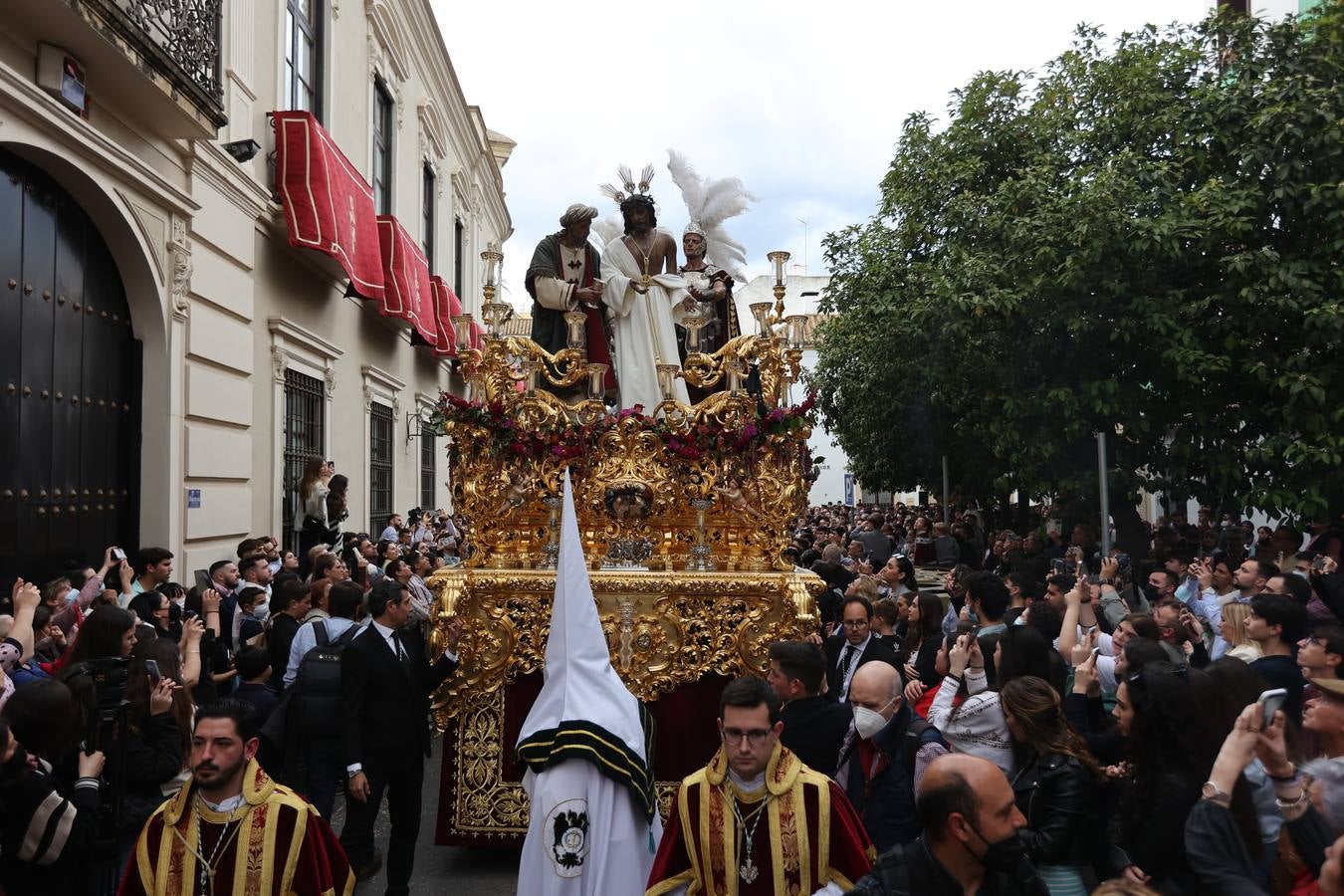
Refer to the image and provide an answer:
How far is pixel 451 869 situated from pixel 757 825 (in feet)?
11.4

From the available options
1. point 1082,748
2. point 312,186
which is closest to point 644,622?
point 1082,748

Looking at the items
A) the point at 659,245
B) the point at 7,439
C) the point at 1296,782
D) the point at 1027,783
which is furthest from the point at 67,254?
the point at 1296,782

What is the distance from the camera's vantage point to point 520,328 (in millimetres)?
14641

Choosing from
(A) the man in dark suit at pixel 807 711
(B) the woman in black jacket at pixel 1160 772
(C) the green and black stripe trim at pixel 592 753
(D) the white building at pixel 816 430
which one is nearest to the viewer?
(B) the woman in black jacket at pixel 1160 772

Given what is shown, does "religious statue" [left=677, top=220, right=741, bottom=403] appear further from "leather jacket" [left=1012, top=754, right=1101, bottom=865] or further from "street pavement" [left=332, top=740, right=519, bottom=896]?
"leather jacket" [left=1012, top=754, right=1101, bottom=865]

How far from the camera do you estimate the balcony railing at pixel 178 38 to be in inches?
316

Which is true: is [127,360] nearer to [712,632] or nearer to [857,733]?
[712,632]

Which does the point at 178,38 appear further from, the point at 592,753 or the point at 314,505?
the point at 592,753

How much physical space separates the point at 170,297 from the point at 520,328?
5.40 m

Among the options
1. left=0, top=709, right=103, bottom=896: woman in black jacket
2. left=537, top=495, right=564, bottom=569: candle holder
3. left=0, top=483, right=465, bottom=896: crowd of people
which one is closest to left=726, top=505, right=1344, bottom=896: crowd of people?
left=0, top=483, right=465, bottom=896: crowd of people

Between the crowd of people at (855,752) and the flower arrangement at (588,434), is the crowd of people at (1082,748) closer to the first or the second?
the crowd of people at (855,752)

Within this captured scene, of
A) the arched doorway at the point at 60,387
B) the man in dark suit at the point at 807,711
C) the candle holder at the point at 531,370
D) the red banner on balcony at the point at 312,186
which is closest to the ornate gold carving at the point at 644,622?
the candle holder at the point at 531,370

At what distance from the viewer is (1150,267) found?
11461mm

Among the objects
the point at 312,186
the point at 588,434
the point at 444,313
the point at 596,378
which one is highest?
the point at 444,313
